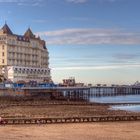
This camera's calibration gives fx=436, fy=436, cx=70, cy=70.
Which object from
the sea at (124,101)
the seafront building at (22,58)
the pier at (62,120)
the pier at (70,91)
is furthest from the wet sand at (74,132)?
the seafront building at (22,58)

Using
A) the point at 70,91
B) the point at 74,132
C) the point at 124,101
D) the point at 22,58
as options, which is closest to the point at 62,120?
the point at 74,132

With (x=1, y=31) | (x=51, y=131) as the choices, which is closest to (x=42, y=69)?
(x=1, y=31)

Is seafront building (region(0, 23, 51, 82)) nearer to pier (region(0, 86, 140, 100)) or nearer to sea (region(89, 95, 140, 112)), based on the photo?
pier (region(0, 86, 140, 100))

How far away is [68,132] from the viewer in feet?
115

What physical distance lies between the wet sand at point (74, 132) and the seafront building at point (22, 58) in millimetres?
91420

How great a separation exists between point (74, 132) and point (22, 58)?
10761cm

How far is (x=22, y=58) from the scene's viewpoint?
141125 mm

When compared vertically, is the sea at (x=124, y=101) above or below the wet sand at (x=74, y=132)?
above

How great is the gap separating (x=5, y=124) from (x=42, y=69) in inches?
4145

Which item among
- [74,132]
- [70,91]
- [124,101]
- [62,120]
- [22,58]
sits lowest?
[74,132]

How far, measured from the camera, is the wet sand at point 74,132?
32250 millimetres

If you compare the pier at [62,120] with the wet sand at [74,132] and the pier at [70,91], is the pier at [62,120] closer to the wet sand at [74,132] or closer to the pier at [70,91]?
the wet sand at [74,132]

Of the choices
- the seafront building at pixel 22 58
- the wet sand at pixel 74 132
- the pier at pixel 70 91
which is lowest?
the wet sand at pixel 74 132

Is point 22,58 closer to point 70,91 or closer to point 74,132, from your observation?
point 70,91
